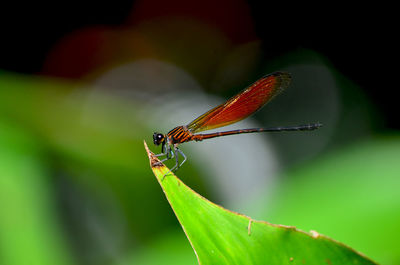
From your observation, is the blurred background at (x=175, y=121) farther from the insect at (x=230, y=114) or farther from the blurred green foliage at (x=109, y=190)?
the insect at (x=230, y=114)

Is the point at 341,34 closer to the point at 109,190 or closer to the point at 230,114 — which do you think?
the point at 230,114

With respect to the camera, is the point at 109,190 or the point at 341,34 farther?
the point at 341,34

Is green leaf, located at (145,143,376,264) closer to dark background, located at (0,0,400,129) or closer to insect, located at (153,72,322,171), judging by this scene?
insect, located at (153,72,322,171)

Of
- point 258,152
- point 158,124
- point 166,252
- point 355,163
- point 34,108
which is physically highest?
point 34,108

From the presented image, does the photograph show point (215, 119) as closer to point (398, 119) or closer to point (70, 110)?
point (70, 110)

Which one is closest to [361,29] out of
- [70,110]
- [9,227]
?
[70,110]

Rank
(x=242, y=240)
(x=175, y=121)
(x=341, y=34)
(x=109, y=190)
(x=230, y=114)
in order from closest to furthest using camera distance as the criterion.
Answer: (x=242, y=240) < (x=230, y=114) < (x=109, y=190) < (x=175, y=121) < (x=341, y=34)

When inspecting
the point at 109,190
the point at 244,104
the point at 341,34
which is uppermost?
the point at 244,104

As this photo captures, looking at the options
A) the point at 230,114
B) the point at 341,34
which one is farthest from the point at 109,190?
the point at 341,34
